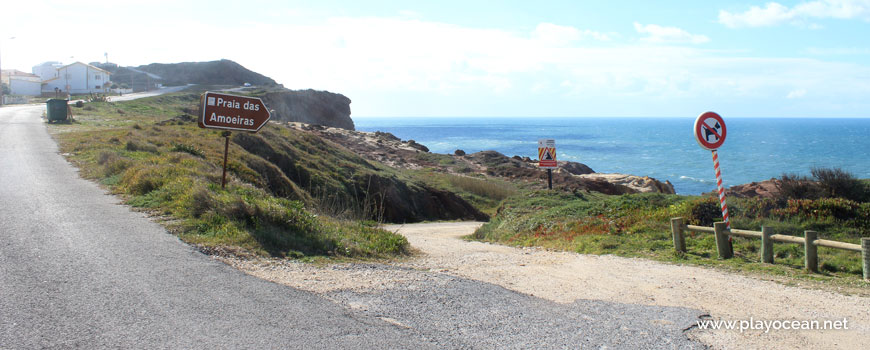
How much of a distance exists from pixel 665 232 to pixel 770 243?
2.47 metres

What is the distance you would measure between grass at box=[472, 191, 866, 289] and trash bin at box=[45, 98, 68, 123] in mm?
29490

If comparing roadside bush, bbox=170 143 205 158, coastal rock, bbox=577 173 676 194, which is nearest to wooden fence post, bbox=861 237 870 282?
roadside bush, bbox=170 143 205 158

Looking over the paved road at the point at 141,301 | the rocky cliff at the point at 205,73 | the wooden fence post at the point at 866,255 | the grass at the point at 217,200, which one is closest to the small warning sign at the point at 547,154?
the grass at the point at 217,200

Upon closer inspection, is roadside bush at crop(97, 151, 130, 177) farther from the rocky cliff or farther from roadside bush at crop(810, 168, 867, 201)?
the rocky cliff

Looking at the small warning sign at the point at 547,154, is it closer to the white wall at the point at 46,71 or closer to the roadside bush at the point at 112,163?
the roadside bush at the point at 112,163

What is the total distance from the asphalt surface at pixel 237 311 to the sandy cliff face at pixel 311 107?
6834cm

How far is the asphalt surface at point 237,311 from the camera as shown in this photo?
4836mm

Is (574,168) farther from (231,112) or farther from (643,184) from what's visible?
(231,112)

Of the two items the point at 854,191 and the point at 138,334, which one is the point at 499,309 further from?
the point at 854,191

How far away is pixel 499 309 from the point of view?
6.11 meters

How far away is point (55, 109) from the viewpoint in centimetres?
3488

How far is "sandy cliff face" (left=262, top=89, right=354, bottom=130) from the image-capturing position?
77.2 m

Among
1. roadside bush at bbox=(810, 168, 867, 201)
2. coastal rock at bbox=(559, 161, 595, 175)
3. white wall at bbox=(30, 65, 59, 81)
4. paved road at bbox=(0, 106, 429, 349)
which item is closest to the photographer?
paved road at bbox=(0, 106, 429, 349)

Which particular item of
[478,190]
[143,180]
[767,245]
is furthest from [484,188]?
[767,245]
